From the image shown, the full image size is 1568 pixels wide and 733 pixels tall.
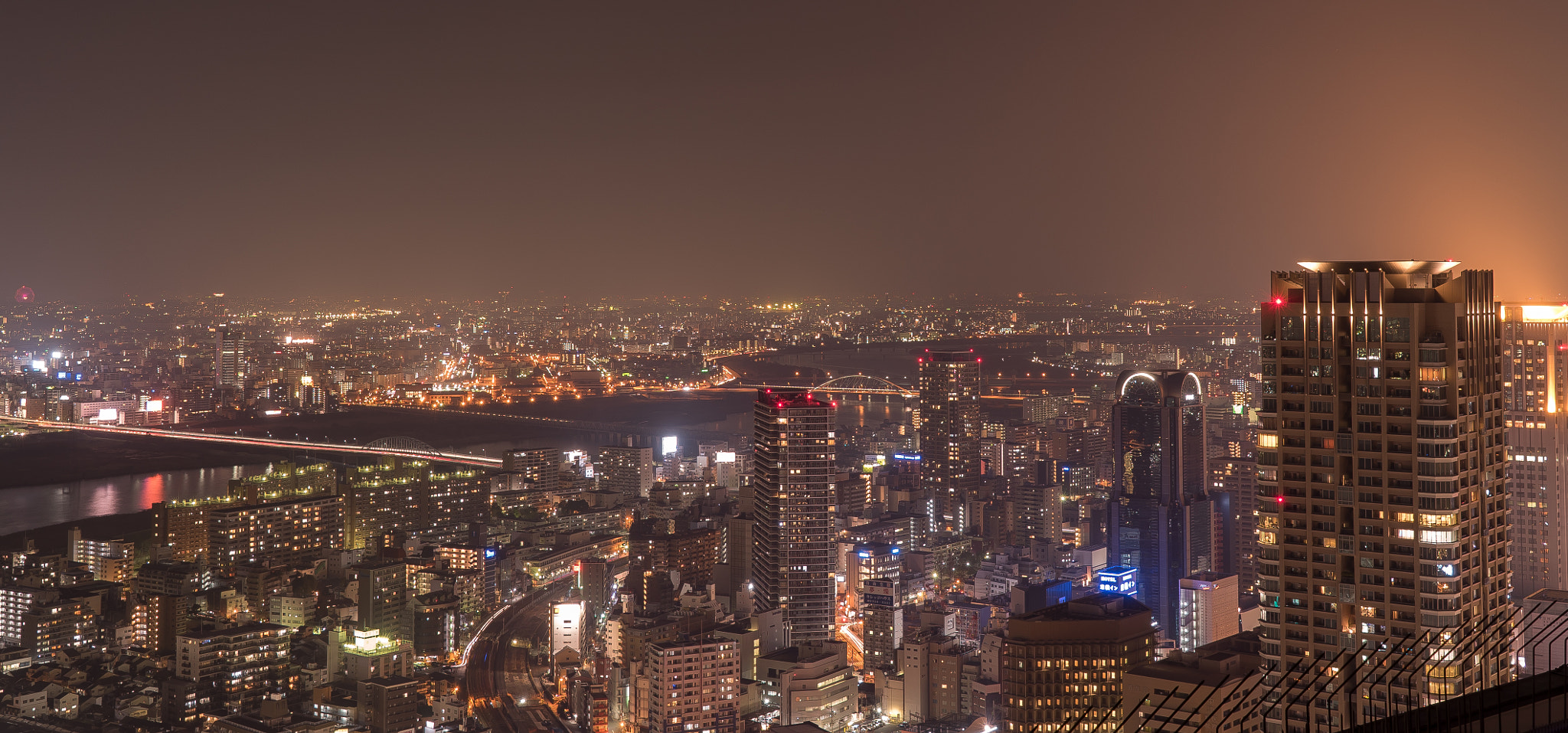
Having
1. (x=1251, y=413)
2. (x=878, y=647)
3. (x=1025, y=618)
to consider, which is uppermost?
(x=1251, y=413)

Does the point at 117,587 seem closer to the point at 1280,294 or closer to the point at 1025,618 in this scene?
the point at 1025,618

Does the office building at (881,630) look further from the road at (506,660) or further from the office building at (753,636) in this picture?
the road at (506,660)

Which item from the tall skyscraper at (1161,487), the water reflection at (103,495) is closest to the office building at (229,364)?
the water reflection at (103,495)

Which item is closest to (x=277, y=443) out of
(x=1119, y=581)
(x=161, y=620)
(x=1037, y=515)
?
(x=161, y=620)

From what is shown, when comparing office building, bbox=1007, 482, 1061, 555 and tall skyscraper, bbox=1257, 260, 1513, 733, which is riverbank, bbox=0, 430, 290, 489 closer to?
office building, bbox=1007, 482, 1061, 555

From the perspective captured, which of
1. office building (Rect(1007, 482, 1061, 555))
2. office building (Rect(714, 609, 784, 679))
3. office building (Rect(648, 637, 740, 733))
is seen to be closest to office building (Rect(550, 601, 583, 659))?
office building (Rect(714, 609, 784, 679))

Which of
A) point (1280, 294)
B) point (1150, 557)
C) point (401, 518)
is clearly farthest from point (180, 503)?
point (1280, 294)
